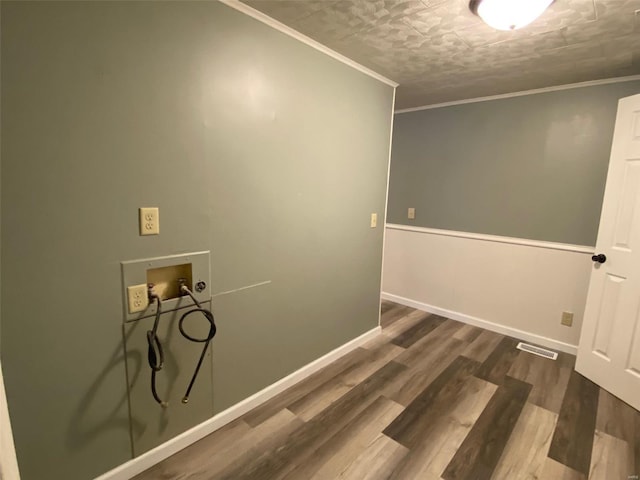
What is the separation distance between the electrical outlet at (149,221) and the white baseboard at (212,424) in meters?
1.09

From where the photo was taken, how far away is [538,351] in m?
2.85

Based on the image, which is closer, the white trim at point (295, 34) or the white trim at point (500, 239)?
the white trim at point (295, 34)

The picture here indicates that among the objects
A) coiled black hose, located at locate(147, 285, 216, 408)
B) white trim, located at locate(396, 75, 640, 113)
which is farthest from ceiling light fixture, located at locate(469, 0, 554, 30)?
coiled black hose, located at locate(147, 285, 216, 408)

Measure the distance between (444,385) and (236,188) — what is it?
1.99 m

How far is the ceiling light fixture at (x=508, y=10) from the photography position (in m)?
1.43

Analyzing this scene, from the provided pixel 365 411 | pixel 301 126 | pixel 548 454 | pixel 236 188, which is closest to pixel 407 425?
pixel 365 411

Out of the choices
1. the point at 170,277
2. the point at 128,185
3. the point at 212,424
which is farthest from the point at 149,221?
the point at 212,424

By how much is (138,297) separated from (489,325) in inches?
125

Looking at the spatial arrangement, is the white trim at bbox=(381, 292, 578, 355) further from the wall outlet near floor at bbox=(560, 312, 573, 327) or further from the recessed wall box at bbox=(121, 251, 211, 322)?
Result: the recessed wall box at bbox=(121, 251, 211, 322)

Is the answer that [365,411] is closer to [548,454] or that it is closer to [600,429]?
[548,454]

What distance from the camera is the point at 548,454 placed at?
1727mm

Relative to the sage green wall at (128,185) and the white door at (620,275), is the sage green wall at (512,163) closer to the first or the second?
the white door at (620,275)

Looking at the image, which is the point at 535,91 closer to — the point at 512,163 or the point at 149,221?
the point at 512,163

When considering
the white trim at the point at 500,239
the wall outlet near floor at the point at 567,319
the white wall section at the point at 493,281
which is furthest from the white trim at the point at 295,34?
the wall outlet near floor at the point at 567,319
